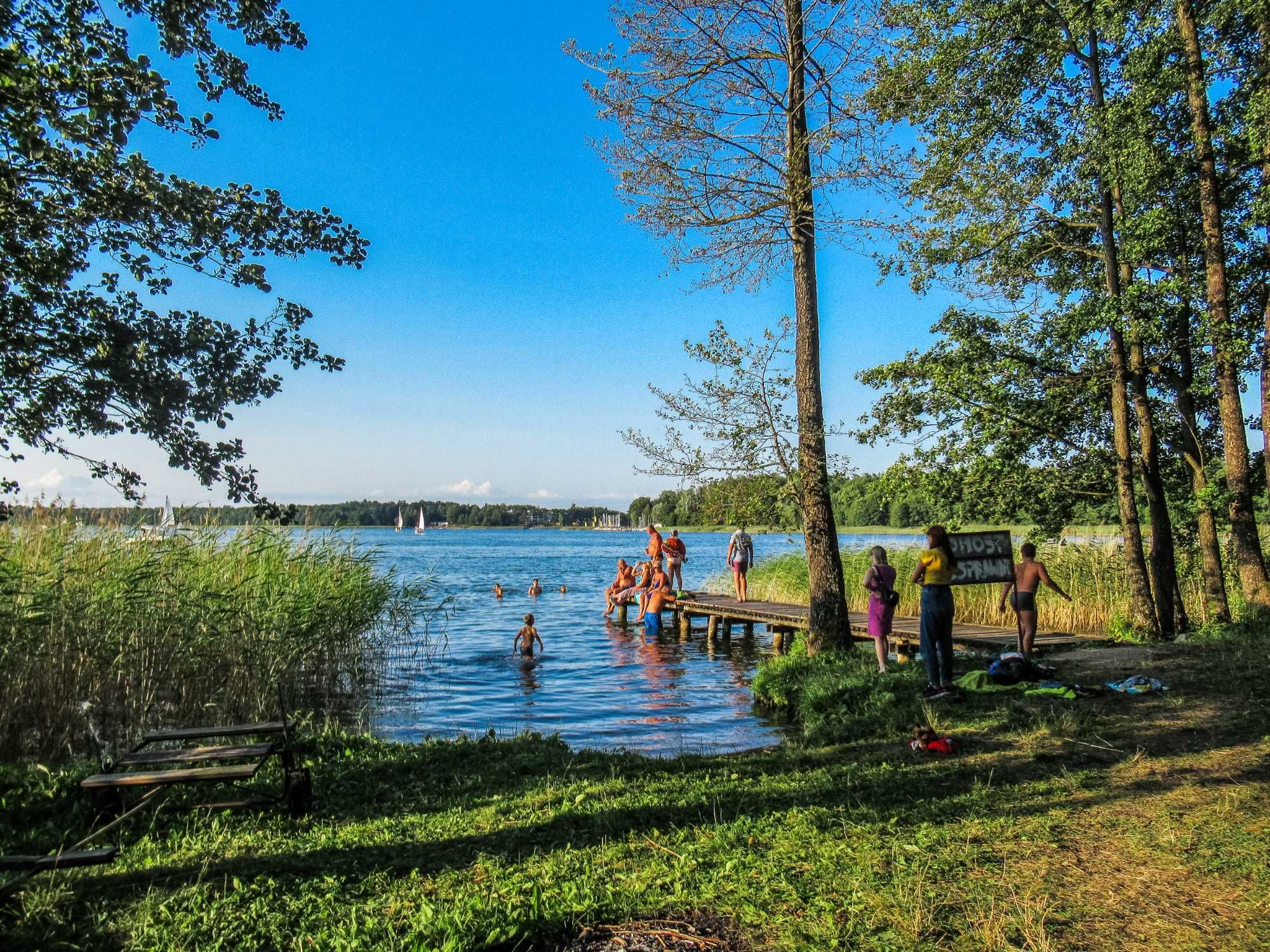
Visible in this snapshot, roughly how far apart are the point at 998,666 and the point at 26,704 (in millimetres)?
10273

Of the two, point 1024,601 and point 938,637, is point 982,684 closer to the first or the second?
point 938,637

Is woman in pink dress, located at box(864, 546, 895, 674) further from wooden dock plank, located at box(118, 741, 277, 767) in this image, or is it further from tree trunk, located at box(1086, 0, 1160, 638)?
wooden dock plank, located at box(118, 741, 277, 767)

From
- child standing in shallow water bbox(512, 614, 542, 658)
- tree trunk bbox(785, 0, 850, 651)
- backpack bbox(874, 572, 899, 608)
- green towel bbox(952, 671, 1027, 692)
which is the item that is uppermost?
tree trunk bbox(785, 0, 850, 651)

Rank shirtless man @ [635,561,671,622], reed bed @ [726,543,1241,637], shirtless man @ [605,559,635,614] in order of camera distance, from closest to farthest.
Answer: reed bed @ [726,543,1241,637] < shirtless man @ [635,561,671,622] < shirtless man @ [605,559,635,614]

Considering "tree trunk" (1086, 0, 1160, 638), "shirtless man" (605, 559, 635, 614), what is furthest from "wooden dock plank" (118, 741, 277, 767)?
"shirtless man" (605, 559, 635, 614)

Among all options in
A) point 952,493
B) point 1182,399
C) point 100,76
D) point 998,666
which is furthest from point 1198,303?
point 100,76

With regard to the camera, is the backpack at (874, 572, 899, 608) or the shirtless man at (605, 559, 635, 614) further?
the shirtless man at (605, 559, 635, 614)

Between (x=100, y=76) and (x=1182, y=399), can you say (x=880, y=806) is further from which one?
(x=1182, y=399)

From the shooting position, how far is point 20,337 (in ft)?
16.7

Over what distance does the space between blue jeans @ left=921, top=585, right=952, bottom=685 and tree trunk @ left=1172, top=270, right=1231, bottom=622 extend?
746cm

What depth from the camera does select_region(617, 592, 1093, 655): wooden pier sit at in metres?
14.4

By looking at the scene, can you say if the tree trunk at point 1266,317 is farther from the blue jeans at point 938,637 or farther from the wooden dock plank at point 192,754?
the wooden dock plank at point 192,754

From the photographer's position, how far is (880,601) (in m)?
11.3

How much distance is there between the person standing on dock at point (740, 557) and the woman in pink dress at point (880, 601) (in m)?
9.78
